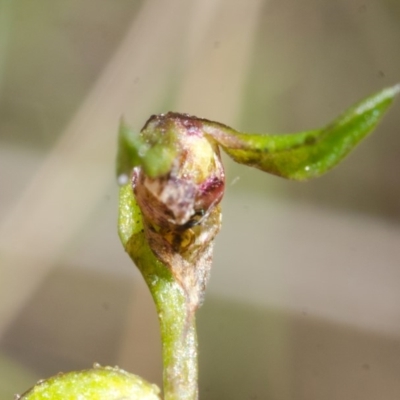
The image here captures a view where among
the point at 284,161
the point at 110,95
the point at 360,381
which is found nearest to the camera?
the point at 284,161

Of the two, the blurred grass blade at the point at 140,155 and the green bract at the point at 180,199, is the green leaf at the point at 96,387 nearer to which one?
the green bract at the point at 180,199

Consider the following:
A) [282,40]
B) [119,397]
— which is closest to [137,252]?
[119,397]

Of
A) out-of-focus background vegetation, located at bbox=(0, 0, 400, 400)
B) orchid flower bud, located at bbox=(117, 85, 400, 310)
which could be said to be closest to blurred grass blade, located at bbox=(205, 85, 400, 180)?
orchid flower bud, located at bbox=(117, 85, 400, 310)

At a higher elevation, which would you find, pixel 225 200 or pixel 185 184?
pixel 225 200

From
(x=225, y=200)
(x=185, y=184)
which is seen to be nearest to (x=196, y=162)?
(x=185, y=184)

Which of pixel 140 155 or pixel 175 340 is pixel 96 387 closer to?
pixel 175 340

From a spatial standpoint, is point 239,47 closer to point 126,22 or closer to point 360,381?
point 126,22

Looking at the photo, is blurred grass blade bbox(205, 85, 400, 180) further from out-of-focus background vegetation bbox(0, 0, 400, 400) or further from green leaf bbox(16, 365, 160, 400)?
out-of-focus background vegetation bbox(0, 0, 400, 400)
